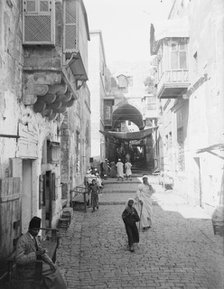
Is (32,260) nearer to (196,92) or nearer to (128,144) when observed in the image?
(196,92)

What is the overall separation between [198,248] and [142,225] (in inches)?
75.0

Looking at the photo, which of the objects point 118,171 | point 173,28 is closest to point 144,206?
point 173,28

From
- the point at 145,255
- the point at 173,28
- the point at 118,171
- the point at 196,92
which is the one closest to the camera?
the point at 145,255

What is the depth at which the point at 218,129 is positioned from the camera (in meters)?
9.00

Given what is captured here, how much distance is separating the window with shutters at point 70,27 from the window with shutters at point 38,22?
91 cm

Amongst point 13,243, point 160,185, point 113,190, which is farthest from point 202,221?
point 160,185

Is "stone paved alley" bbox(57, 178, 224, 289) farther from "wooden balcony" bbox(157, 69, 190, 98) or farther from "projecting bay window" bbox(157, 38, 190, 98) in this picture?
"projecting bay window" bbox(157, 38, 190, 98)

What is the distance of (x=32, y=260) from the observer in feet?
12.1

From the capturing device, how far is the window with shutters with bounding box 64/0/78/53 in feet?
21.9

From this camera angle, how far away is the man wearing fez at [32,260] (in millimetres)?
3699

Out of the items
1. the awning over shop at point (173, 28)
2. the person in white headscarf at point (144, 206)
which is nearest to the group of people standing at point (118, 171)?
→ the awning over shop at point (173, 28)

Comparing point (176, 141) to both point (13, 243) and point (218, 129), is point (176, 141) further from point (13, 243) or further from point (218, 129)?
point (13, 243)

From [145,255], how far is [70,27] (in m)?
4.93

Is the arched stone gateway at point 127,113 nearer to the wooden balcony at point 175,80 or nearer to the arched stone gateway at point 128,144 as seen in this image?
the arched stone gateway at point 128,144
